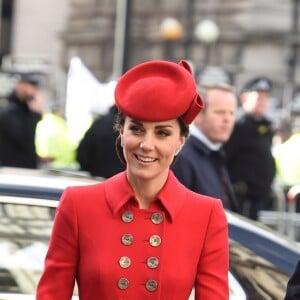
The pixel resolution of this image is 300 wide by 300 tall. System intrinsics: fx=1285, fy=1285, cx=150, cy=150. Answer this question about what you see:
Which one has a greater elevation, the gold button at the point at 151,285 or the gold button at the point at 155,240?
the gold button at the point at 155,240

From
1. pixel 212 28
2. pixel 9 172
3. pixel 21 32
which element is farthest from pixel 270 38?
pixel 9 172

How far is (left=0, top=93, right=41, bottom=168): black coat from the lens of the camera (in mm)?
10695

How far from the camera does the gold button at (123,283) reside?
3365mm

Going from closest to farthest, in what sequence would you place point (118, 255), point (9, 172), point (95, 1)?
point (118, 255) < point (9, 172) < point (95, 1)

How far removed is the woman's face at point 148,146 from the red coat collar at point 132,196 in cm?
5

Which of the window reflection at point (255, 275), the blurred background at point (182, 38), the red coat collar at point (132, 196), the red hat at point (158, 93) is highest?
the red hat at point (158, 93)

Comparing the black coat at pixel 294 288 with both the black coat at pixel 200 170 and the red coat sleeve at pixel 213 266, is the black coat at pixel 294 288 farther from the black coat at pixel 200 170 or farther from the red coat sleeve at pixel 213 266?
the black coat at pixel 200 170

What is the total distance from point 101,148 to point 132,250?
6.04 meters

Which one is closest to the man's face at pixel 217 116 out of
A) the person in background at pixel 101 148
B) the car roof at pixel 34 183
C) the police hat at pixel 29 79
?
the car roof at pixel 34 183

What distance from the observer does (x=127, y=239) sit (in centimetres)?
340

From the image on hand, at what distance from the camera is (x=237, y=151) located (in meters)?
10.9

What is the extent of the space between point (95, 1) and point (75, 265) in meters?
42.2

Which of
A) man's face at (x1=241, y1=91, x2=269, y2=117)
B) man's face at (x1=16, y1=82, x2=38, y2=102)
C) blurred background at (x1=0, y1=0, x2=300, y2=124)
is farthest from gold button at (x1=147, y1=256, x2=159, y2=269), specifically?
blurred background at (x1=0, y1=0, x2=300, y2=124)

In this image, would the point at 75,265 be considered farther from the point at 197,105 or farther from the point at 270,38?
the point at 270,38
